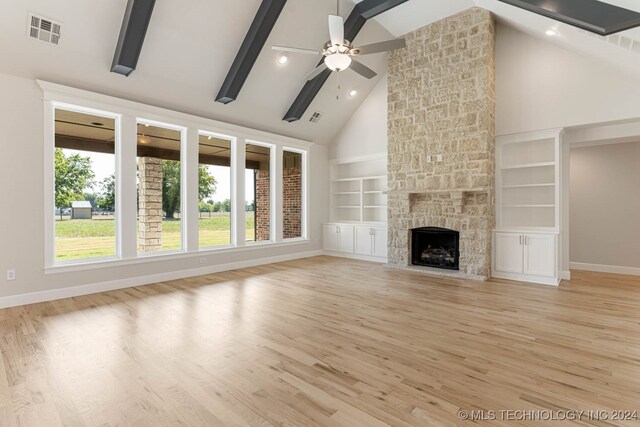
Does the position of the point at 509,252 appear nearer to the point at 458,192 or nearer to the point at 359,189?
the point at 458,192

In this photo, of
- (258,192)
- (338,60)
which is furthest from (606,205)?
(258,192)

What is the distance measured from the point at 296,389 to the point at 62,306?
3.85 metres

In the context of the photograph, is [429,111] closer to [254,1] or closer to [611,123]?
[611,123]

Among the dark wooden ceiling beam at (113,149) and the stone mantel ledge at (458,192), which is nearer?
the dark wooden ceiling beam at (113,149)

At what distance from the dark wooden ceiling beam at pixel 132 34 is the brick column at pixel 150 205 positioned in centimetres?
170

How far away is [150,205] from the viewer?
5.87 m

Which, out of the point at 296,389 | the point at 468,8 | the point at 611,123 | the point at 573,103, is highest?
the point at 468,8

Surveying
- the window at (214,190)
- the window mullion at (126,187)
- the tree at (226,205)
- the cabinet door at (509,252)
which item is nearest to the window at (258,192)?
the tree at (226,205)

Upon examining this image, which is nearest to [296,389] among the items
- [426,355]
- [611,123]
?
[426,355]

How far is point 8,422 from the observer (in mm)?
1999

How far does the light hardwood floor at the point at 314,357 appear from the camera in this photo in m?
2.14

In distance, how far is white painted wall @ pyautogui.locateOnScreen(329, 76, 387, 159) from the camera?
26.2 feet

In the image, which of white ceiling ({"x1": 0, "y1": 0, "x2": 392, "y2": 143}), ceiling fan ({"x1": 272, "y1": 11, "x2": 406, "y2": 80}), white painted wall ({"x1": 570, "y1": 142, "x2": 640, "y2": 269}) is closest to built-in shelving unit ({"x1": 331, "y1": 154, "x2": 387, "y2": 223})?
white ceiling ({"x1": 0, "y1": 0, "x2": 392, "y2": 143})

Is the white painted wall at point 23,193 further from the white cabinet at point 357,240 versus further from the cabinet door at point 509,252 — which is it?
the cabinet door at point 509,252
